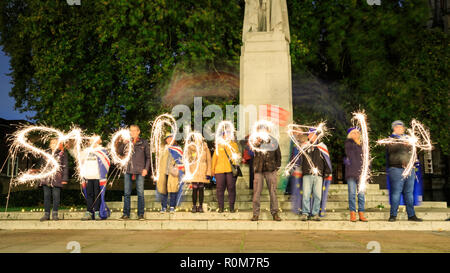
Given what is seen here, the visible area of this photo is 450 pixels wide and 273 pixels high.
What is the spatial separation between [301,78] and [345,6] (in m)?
3.46

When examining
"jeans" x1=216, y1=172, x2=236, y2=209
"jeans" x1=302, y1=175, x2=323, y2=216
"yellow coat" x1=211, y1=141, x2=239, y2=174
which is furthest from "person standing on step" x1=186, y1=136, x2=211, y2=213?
"jeans" x1=302, y1=175, x2=323, y2=216

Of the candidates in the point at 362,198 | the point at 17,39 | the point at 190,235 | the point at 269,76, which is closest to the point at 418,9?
the point at 269,76

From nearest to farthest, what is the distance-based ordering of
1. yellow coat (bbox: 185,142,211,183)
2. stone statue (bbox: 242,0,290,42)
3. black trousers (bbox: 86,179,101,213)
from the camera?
1. black trousers (bbox: 86,179,101,213)
2. yellow coat (bbox: 185,142,211,183)
3. stone statue (bbox: 242,0,290,42)

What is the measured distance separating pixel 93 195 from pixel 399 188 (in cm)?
669

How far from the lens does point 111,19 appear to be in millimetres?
15984

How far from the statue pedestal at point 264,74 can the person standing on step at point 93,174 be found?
563 cm

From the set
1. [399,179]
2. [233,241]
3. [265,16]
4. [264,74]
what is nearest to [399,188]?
[399,179]

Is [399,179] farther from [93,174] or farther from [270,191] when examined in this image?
[93,174]

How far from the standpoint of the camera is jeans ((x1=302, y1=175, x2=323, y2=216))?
9148 millimetres

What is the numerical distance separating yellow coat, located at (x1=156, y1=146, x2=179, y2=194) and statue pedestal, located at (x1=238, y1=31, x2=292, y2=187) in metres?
3.90

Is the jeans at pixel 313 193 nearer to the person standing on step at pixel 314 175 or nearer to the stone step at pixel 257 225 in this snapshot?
the person standing on step at pixel 314 175

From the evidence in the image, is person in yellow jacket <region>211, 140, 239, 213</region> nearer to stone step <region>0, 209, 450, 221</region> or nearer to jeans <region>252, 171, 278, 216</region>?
stone step <region>0, 209, 450, 221</region>

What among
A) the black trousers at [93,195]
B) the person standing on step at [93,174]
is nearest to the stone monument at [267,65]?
the person standing on step at [93,174]
